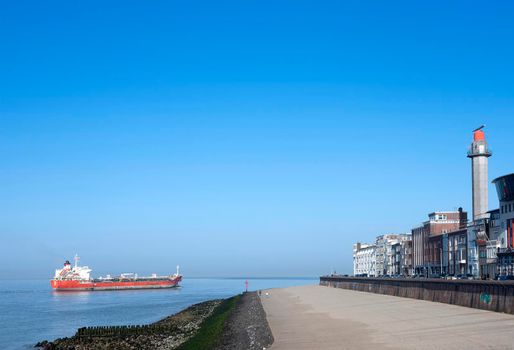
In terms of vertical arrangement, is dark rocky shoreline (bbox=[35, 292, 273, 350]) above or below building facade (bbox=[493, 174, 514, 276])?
below

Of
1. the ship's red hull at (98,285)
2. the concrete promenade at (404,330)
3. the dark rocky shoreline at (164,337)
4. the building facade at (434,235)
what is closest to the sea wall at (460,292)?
the concrete promenade at (404,330)

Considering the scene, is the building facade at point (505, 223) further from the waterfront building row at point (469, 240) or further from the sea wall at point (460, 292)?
the sea wall at point (460, 292)

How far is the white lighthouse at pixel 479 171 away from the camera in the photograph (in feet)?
407

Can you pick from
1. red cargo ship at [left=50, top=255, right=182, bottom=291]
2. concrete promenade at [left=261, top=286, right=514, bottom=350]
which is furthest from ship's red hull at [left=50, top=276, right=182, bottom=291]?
concrete promenade at [left=261, top=286, right=514, bottom=350]

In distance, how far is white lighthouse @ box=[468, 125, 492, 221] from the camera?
124m

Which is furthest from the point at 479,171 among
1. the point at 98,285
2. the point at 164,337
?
the point at 98,285

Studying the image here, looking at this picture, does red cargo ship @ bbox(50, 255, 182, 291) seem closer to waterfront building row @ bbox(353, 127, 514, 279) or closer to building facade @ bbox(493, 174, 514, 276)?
waterfront building row @ bbox(353, 127, 514, 279)

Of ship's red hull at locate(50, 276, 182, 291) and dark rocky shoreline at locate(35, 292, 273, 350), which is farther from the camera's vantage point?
ship's red hull at locate(50, 276, 182, 291)

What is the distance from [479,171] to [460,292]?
283 ft

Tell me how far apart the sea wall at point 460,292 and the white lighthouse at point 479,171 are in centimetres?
5368

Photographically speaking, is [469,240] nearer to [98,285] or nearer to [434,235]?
[434,235]

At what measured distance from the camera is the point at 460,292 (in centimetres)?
4681

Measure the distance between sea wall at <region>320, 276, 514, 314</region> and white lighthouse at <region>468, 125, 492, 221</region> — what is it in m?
53.7

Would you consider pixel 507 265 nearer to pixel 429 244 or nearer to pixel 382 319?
pixel 429 244
